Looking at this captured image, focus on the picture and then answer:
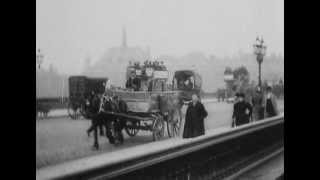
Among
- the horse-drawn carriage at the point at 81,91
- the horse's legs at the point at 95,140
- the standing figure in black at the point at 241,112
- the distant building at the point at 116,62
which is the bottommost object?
the horse's legs at the point at 95,140

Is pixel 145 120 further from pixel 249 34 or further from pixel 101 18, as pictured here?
pixel 249 34

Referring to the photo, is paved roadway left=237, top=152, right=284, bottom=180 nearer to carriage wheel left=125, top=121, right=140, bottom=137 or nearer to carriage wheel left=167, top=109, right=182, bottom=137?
carriage wheel left=167, top=109, right=182, bottom=137

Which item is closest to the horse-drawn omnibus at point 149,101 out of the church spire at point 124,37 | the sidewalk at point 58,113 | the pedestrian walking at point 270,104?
the church spire at point 124,37

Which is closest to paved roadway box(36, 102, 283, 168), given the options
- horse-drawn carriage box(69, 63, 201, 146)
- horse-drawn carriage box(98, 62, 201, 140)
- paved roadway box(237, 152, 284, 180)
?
horse-drawn carriage box(69, 63, 201, 146)

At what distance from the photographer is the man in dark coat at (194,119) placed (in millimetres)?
4820

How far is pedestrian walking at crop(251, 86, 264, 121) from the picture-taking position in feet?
18.9

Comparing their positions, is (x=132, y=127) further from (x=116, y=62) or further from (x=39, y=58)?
(x=39, y=58)

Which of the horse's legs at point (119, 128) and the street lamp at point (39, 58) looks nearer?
the street lamp at point (39, 58)

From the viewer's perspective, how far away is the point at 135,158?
433 cm

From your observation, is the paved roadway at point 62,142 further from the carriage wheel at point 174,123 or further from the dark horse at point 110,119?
the carriage wheel at point 174,123

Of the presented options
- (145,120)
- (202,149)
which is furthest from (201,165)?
(145,120)

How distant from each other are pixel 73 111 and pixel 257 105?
106 inches

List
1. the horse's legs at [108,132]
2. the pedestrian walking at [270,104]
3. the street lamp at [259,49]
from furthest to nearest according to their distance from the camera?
A: the pedestrian walking at [270,104], the street lamp at [259,49], the horse's legs at [108,132]

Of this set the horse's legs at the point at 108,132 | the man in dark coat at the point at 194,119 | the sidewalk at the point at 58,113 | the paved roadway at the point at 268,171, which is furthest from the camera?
the paved roadway at the point at 268,171
